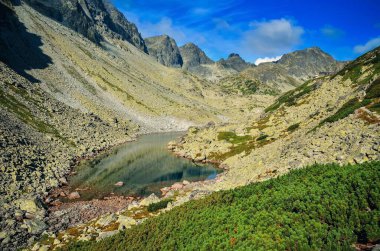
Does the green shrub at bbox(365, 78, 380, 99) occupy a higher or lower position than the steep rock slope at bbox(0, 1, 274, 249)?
higher

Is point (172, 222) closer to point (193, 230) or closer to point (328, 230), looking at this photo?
point (193, 230)

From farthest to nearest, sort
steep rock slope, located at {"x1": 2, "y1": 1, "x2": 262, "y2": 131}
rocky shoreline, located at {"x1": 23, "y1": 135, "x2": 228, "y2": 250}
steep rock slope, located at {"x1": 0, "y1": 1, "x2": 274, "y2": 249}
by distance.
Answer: steep rock slope, located at {"x1": 2, "y1": 1, "x2": 262, "y2": 131}
steep rock slope, located at {"x1": 0, "y1": 1, "x2": 274, "y2": 249}
rocky shoreline, located at {"x1": 23, "y1": 135, "x2": 228, "y2": 250}

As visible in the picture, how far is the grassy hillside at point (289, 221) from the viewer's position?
12.6 m

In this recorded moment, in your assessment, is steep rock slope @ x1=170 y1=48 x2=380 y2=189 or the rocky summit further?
steep rock slope @ x1=170 y1=48 x2=380 y2=189

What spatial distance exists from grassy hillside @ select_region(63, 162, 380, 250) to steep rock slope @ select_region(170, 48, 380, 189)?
31.0 ft

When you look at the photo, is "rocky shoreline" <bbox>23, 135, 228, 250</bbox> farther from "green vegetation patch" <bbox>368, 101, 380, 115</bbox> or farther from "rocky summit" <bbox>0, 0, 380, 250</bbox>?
"green vegetation patch" <bbox>368, 101, 380, 115</bbox>

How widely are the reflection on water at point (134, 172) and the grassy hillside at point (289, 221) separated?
3146 centimetres

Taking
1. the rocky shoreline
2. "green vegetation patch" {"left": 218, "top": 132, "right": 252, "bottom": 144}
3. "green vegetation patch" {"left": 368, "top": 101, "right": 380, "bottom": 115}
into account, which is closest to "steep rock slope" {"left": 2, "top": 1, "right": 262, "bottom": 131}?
"green vegetation patch" {"left": 218, "top": 132, "right": 252, "bottom": 144}

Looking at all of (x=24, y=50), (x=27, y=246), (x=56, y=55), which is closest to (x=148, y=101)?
(x=56, y=55)

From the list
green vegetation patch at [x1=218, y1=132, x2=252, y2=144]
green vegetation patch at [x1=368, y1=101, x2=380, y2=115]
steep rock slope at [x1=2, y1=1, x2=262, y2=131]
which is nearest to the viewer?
green vegetation patch at [x1=368, y1=101, x2=380, y2=115]

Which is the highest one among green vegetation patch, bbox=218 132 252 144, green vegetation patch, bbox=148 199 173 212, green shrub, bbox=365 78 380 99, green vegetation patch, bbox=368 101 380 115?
green shrub, bbox=365 78 380 99

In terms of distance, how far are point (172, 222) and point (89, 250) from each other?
254 inches

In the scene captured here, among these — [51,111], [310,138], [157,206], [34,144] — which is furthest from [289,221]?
[51,111]

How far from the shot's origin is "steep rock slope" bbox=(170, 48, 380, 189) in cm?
3034
